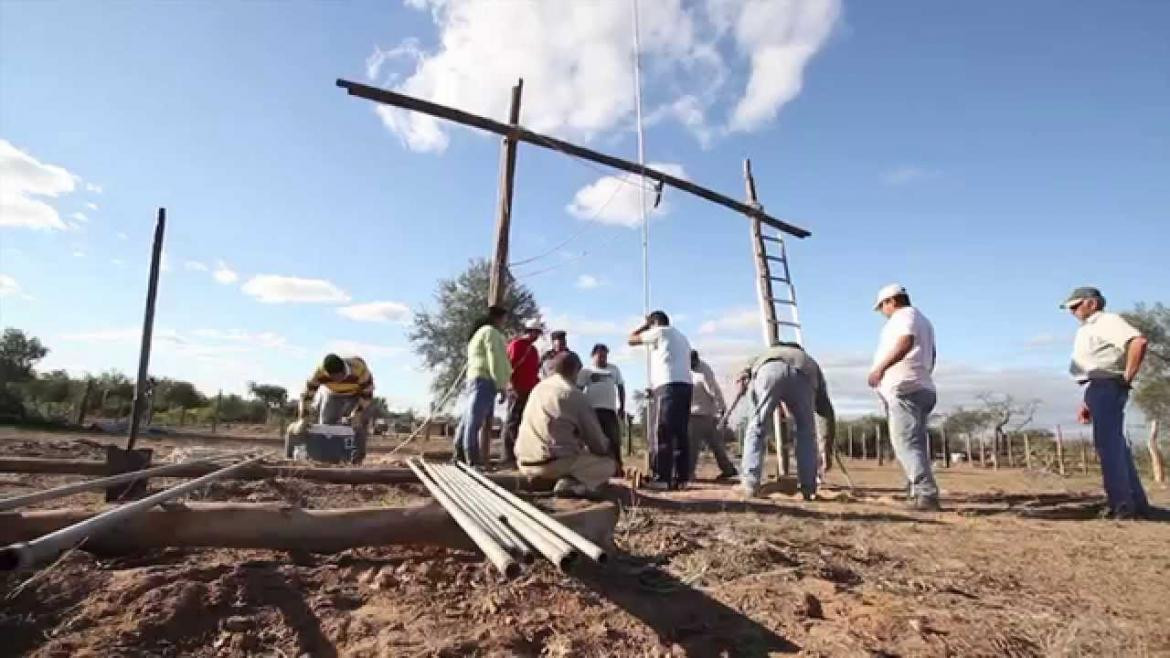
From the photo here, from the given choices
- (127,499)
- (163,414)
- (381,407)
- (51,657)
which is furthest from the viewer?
(381,407)

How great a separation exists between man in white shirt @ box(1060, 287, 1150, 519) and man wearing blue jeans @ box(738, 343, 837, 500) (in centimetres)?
213

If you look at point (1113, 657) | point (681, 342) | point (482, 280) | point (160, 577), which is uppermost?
point (482, 280)

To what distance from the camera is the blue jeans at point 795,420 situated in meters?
5.97

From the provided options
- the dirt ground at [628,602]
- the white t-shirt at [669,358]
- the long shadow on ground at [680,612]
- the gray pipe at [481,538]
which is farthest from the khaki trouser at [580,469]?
the white t-shirt at [669,358]

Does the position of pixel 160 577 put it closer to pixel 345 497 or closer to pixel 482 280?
pixel 345 497

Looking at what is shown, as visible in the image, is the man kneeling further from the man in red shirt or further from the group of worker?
the man in red shirt

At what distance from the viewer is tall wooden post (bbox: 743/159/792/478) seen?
10688mm

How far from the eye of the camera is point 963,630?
2428mm

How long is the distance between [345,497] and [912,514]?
14.1 feet

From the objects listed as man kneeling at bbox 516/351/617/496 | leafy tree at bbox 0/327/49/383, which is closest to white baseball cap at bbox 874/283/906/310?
man kneeling at bbox 516/351/617/496

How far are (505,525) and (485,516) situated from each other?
198mm

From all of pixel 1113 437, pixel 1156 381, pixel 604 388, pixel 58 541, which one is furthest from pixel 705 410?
pixel 1156 381

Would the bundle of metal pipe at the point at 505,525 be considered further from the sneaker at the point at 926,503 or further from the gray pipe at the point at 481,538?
the sneaker at the point at 926,503

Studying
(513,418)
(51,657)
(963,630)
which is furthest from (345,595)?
(513,418)
